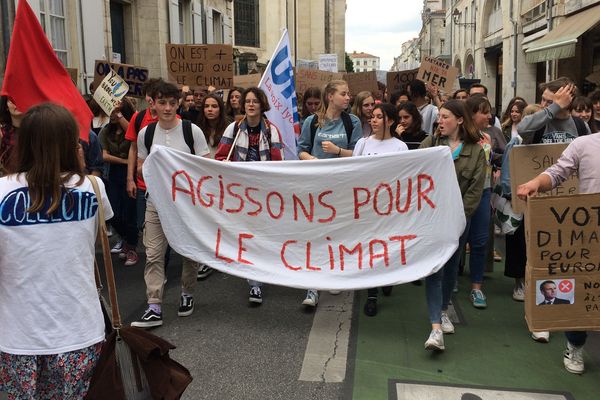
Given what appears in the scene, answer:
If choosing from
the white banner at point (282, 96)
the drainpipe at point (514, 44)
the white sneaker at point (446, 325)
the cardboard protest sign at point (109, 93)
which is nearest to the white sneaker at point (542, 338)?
the white sneaker at point (446, 325)

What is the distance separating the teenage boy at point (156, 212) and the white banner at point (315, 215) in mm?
197

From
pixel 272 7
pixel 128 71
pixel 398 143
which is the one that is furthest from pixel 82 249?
pixel 272 7

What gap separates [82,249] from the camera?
2293 millimetres

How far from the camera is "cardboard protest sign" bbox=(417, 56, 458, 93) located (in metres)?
8.98

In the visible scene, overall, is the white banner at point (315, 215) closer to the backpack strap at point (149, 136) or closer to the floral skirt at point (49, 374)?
the backpack strap at point (149, 136)

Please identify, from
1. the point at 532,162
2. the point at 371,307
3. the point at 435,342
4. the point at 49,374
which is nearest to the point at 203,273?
the point at 371,307

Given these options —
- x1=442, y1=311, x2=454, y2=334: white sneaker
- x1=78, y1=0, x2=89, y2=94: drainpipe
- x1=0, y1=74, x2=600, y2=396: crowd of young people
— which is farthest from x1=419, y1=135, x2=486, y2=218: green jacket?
x1=78, y1=0, x2=89, y2=94: drainpipe

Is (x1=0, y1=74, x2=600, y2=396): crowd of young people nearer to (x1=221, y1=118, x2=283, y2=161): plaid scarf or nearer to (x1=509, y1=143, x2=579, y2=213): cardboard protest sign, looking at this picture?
(x1=221, y1=118, x2=283, y2=161): plaid scarf

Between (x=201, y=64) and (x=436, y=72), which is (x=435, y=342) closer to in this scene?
(x=436, y=72)

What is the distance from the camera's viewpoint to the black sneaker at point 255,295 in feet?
16.3

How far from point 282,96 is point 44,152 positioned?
4050mm

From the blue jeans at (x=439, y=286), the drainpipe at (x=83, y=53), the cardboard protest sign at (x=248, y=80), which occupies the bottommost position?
the blue jeans at (x=439, y=286)

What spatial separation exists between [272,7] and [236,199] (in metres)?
45.3

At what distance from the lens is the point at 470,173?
4.31 m
